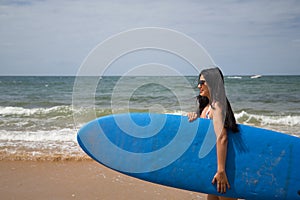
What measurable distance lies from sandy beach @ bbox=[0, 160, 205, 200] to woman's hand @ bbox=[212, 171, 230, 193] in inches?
43.8

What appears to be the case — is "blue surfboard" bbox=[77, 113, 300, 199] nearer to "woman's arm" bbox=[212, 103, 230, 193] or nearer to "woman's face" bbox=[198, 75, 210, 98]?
"woman's arm" bbox=[212, 103, 230, 193]

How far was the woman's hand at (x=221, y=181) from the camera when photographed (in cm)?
224

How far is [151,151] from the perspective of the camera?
8.36ft

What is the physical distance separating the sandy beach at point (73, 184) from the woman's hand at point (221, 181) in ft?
3.65

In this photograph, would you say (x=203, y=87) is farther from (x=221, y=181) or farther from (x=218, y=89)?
(x=221, y=181)

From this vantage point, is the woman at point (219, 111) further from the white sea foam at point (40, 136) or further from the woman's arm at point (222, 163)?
the white sea foam at point (40, 136)

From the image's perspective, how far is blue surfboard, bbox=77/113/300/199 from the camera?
2.35m

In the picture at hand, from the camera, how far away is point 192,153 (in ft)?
8.05

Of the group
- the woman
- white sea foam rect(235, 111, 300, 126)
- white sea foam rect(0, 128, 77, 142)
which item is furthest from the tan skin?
white sea foam rect(235, 111, 300, 126)

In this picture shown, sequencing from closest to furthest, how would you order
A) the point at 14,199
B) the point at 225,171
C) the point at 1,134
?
the point at 225,171 → the point at 14,199 → the point at 1,134

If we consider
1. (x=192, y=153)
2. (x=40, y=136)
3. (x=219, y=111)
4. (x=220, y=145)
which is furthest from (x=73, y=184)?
(x=40, y=136)

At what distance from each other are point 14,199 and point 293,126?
7586 mm

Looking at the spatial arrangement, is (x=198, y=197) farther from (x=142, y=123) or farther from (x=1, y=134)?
(x=1, y=134)

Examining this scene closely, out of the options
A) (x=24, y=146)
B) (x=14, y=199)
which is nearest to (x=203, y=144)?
(x=14, y=199)
